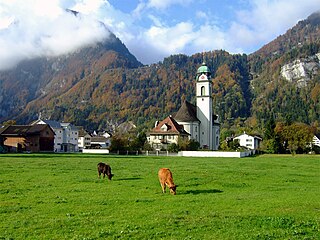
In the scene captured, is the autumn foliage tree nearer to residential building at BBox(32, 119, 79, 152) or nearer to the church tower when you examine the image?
the church tower

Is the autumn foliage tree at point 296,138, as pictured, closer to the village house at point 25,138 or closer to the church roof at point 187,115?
the church roof at point 187,115

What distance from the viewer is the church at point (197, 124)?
92062mm

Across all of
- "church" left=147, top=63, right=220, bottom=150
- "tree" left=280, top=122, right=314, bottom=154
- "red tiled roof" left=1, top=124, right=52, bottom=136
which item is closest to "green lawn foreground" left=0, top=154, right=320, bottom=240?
"tree" left=280, top=122, right=314, bottom=154

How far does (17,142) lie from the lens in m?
90.4

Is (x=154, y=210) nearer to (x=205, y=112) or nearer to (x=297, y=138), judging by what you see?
(x=297, y=138)

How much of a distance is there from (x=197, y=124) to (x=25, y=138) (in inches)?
1600

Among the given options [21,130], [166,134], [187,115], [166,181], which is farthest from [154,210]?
[187,115]

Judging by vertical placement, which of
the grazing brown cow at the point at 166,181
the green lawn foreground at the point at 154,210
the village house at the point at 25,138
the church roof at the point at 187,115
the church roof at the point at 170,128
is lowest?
the green lawn foreground at the point at 154,210

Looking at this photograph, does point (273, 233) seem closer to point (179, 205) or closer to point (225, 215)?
point (225, 215)

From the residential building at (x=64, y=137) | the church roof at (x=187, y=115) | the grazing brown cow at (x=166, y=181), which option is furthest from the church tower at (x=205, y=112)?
the grazing brown cow at (x=166, y=181)

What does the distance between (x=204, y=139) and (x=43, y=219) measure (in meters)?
89.2

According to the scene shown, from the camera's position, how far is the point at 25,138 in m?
90.6

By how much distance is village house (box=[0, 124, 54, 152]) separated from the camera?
9025 cm

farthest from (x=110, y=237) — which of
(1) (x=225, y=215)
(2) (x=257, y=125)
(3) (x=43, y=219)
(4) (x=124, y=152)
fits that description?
(2) (x=257, y=125)
